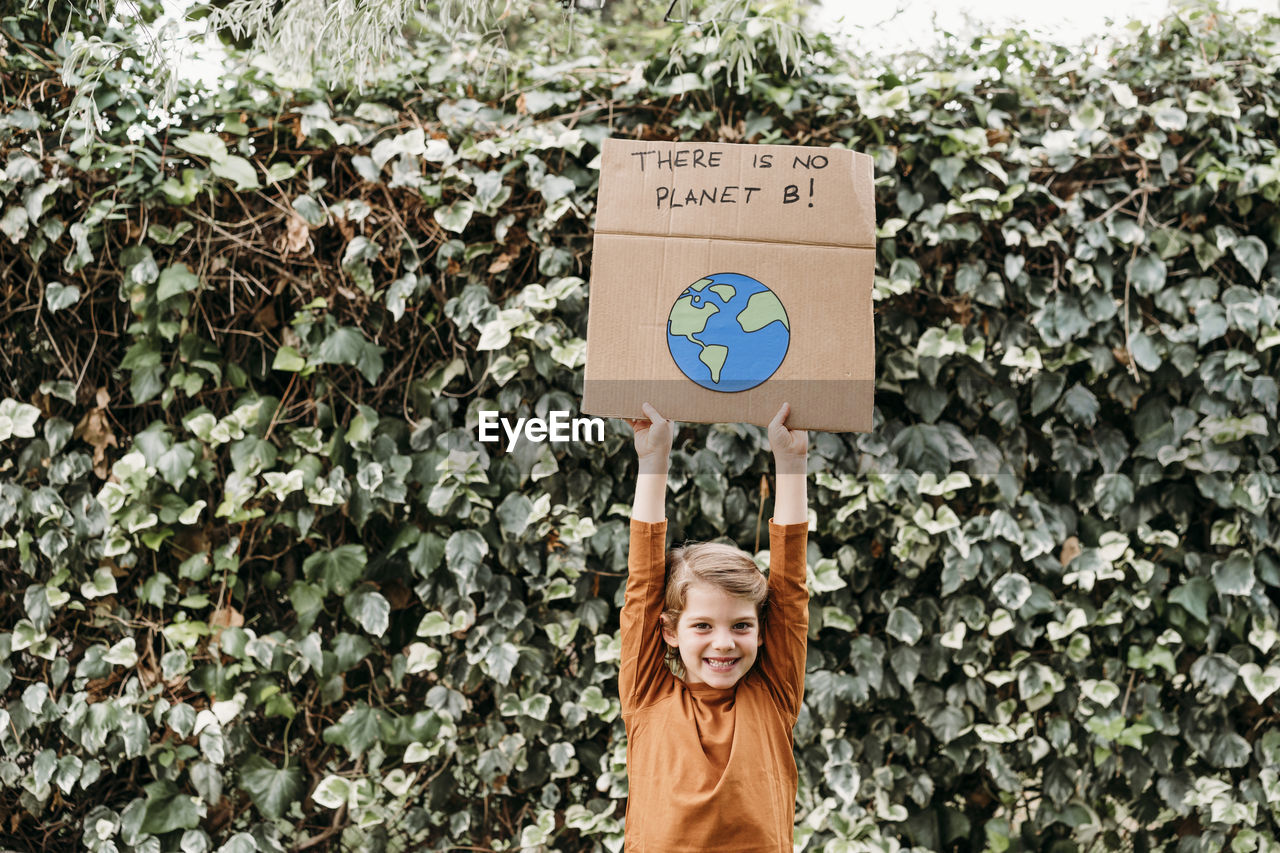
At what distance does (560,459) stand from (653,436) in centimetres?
84

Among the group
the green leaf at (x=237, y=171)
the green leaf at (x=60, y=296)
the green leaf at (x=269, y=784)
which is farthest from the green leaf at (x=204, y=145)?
the green leaf at (x=269, y=784)

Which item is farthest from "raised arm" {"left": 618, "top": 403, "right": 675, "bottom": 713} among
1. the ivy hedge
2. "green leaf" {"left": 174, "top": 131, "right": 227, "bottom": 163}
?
"green leaf" {"left": 174, "top": 131, "right": 227, "bottom": 163}

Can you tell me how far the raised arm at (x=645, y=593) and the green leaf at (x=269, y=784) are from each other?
3.76ft

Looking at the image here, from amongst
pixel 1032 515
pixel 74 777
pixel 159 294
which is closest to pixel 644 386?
pixel 1032 515

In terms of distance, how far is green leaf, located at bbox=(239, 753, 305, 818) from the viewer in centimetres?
206

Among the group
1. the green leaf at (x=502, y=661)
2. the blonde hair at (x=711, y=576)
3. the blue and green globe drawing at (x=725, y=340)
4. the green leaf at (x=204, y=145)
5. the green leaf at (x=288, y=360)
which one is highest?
the green leaf at (x=204, y=145)

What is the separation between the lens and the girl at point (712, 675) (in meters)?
1.26

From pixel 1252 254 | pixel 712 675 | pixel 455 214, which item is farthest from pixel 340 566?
pixel 1252 254

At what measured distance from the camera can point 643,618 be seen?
1.36 metres

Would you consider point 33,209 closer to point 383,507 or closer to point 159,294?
point 159,294

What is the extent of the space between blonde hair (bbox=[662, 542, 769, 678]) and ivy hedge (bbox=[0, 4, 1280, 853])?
1.97 feet

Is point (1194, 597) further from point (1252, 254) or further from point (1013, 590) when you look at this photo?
point (1252, 254)

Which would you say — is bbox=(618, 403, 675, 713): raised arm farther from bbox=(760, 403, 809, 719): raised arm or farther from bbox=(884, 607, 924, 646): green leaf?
bbox=(884, 607, 924, 646): green leaf

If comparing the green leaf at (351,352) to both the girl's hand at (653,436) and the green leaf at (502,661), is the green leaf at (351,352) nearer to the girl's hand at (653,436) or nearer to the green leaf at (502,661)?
the green leaf at (502,661)
